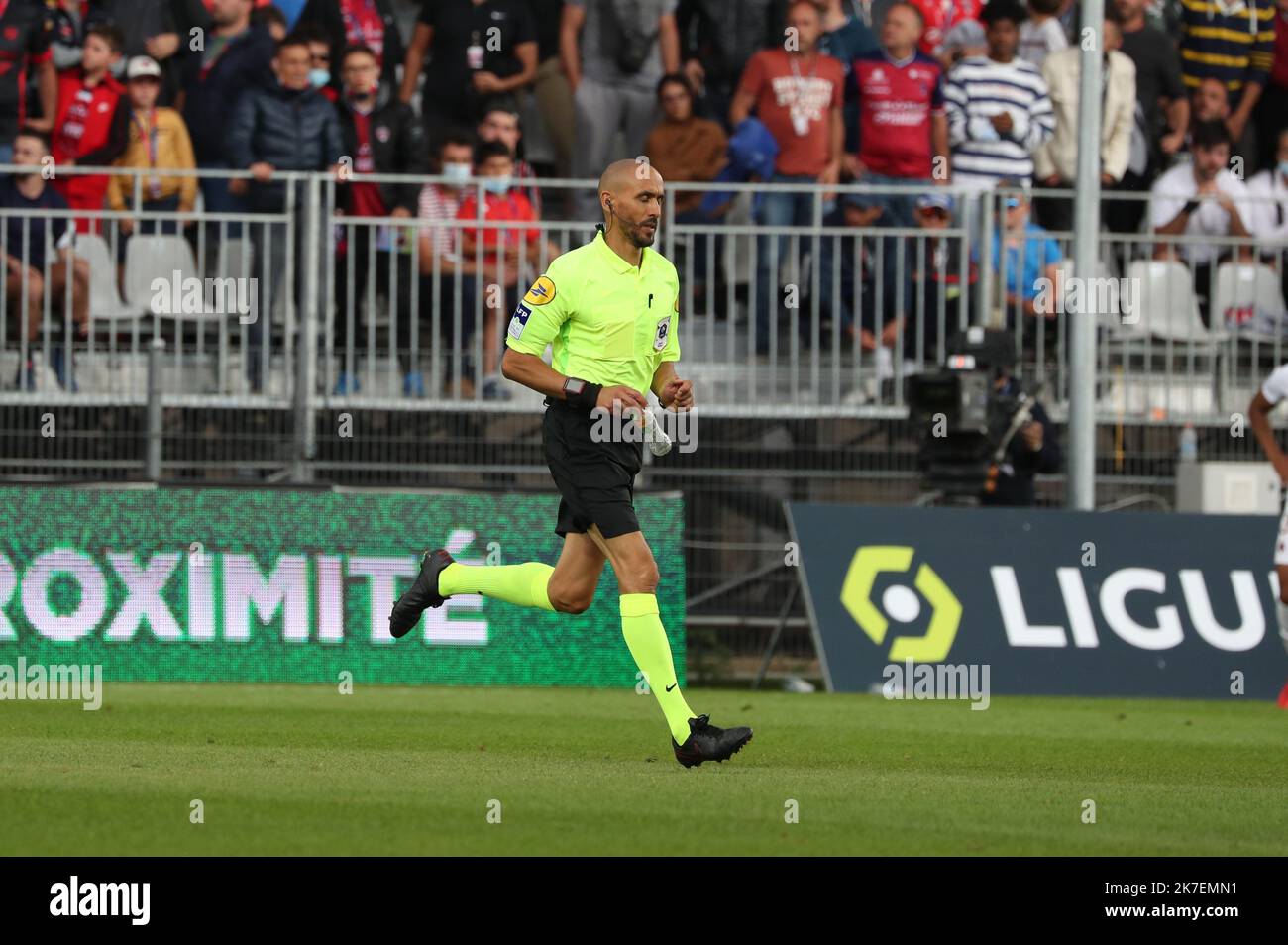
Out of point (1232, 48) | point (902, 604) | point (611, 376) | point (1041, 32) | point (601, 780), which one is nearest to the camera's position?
point (601, 780)

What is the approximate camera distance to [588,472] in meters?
10.7

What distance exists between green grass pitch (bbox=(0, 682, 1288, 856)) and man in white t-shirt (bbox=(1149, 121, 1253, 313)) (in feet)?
17.6

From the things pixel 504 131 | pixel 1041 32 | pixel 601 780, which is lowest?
pixel 601 780

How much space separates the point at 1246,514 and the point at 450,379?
6.37 metres

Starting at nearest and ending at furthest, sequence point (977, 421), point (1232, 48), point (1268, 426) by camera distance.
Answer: point (1268, 426) → point (977, 421) → point (1232, 48)

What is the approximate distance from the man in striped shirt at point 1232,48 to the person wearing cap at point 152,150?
910cm

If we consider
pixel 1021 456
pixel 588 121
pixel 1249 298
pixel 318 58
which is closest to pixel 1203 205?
pixel 1249 298

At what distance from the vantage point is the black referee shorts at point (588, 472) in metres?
10.6

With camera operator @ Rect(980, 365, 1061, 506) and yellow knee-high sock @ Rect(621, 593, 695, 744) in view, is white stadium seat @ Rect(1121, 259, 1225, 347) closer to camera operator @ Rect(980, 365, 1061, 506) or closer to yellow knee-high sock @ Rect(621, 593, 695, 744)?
camera operator @ Rect(980, 365, 1061, 506)

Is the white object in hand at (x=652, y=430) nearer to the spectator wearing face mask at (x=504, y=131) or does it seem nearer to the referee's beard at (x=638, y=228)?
the referee's beard at (x=638, y=228)

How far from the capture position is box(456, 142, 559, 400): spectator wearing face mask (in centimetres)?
1816

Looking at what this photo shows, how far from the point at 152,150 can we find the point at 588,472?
9667mm

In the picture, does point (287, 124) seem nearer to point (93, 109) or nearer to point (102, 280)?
point (93, 109)

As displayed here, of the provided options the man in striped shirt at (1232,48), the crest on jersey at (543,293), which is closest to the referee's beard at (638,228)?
the crest on jersey at (543,293)
